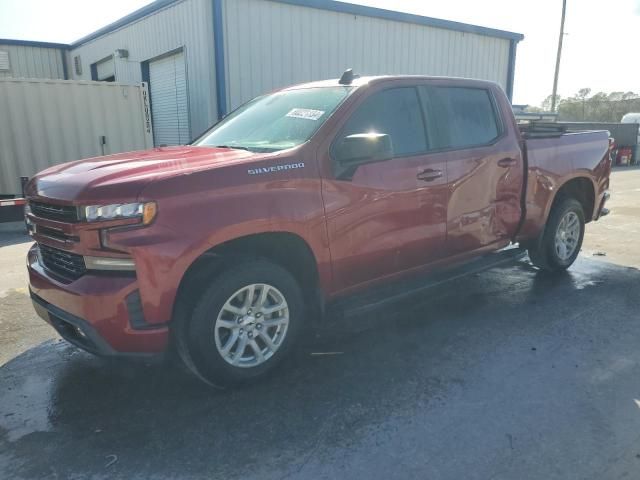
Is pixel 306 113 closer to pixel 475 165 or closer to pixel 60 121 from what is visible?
pixel 475 165

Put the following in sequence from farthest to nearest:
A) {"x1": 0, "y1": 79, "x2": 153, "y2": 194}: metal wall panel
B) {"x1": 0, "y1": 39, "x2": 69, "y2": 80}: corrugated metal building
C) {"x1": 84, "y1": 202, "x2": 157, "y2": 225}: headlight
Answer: {"x1": 0, "y1": 39, "x2": 69, "y2": 80}: corrugated metal building, {"x1": 0, "y1": 79, "x2": 153, "y2": 194}: metal wall panel, {"x1": 84, "y1": 202, "x2": 157, "y2": 225}: headlight

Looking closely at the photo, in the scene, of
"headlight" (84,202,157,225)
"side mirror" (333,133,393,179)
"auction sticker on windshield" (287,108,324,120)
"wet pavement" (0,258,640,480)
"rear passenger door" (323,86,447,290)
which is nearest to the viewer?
"wet pavement" (0,258,640,480)

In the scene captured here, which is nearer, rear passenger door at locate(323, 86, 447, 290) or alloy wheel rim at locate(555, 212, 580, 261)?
rear passenger door at locate(323, 86, 447, 290)

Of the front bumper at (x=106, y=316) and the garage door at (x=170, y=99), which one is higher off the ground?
the garage door at (x=170, y=99)

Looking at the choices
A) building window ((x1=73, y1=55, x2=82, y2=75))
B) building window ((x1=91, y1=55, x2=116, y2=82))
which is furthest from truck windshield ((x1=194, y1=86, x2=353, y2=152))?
building window ((x1=73, y1=55, x2=82, y2=75))

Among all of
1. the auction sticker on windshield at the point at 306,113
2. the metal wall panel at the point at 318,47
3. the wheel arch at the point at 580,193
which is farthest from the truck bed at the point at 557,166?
the metal wall panel at the point at 318,47

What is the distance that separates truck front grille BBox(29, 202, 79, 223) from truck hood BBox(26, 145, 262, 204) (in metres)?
0.06

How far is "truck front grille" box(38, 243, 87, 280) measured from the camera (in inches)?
112

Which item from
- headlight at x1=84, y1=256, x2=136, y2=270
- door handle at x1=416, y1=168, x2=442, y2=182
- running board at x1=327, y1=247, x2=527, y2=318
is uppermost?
door handle at x1=416, y1=168, x2=442, y2=182

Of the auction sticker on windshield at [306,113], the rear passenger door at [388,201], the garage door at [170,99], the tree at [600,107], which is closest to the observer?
the rear passenger door at [388,201]

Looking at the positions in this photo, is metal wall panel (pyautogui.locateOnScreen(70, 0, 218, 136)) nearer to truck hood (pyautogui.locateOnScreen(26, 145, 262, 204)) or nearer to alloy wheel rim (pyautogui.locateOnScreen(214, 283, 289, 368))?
truck hood (pyautogui.locateOnScreen(26, 145, 262, 204))

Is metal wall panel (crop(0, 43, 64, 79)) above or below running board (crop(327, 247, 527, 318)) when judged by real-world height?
above

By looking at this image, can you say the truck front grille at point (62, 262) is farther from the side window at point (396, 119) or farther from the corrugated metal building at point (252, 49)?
the corrugated metal building at point (252, 49)

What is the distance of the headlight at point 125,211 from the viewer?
8.69ft
